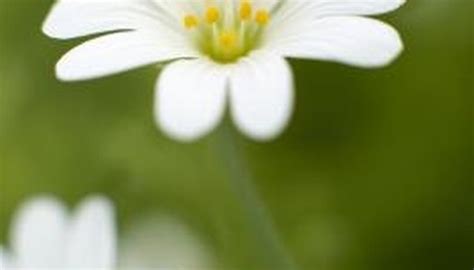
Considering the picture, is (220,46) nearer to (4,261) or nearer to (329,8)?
(329,8)

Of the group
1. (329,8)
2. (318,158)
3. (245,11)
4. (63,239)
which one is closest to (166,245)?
(318,158)

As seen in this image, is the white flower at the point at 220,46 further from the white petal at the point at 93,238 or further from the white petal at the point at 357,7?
the white petal at the point at 93,238

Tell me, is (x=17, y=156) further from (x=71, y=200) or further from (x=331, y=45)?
(x=331, y=45)

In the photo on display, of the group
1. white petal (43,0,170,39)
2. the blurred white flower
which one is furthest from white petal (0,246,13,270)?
the blurred white flower

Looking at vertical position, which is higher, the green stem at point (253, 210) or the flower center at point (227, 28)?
the flower center at point (227, 28)

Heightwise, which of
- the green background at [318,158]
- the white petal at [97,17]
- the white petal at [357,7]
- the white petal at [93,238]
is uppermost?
the white petal at [357,7]

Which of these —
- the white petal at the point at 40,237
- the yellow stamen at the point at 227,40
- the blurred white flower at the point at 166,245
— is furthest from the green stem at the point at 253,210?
the blurred white flower at the point at 166,245

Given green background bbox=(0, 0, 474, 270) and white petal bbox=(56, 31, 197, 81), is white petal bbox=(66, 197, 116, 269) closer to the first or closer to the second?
white petal bbox=(56, 31, 197, 81)
